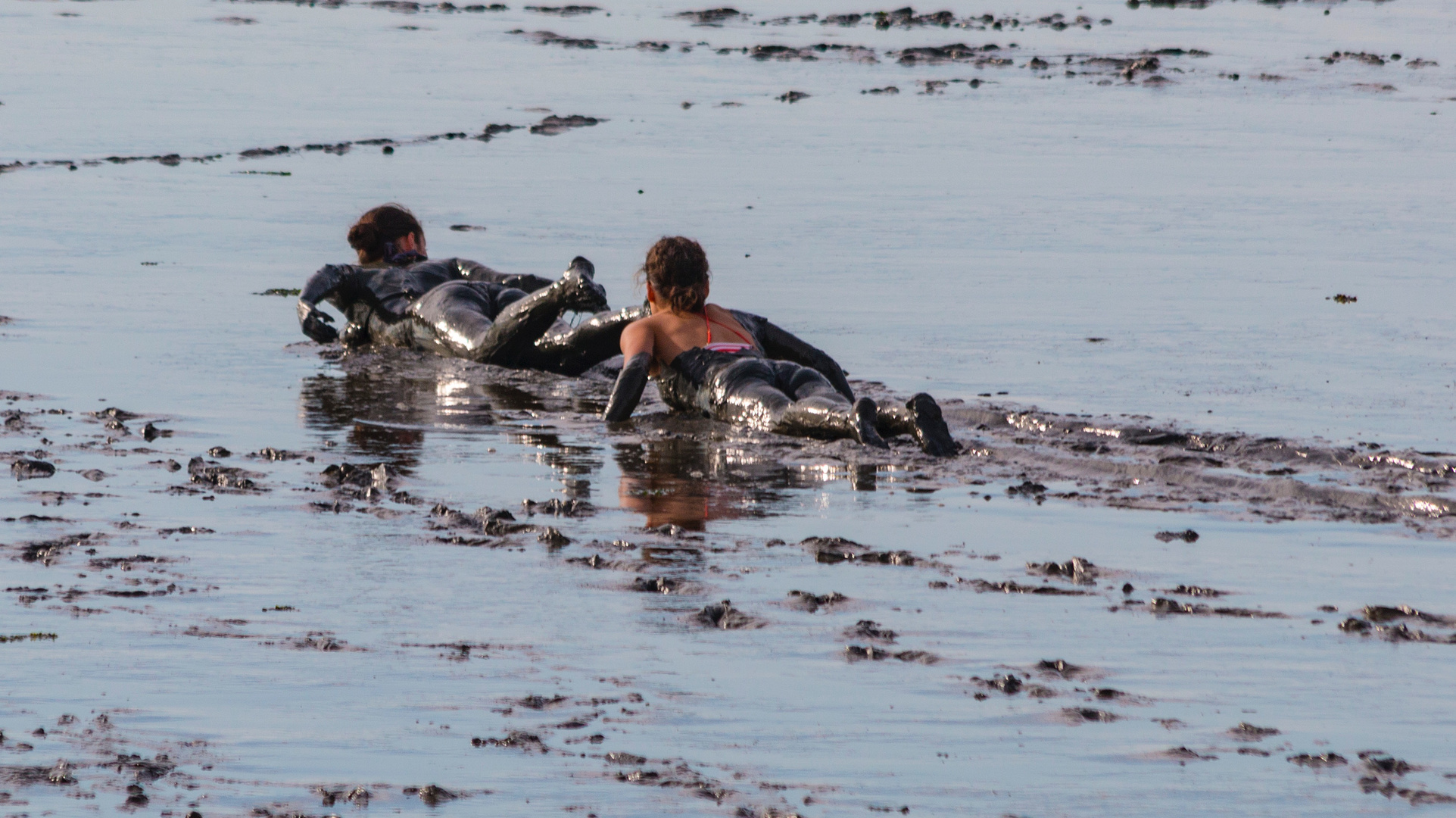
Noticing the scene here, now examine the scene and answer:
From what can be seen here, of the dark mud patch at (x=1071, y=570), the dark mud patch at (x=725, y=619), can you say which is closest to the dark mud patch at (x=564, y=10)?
the dark mud patch at (x=1071, y=570)

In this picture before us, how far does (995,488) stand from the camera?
7.67m

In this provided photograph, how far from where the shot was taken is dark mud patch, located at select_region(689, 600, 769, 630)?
5.55 meters

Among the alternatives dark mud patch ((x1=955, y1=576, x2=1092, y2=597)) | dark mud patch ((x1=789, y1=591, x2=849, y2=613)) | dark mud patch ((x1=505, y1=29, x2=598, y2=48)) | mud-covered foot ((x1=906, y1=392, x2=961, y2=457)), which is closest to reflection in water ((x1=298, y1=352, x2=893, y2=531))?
mud-covered foot ((x1=906, y1=392, x2=961, y2=457))

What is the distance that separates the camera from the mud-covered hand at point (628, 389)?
940cm

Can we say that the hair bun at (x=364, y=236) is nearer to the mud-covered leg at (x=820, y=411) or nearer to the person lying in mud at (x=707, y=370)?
the person lying in mud at (x=707, y=370)

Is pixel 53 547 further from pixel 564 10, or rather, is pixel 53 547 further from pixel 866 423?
pixel 564 10

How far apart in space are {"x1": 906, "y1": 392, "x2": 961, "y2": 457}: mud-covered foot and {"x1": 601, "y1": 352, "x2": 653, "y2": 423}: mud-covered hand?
165 cm

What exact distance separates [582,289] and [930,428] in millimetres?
2560

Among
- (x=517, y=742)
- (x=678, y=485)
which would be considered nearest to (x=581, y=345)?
(x=678, y=485)

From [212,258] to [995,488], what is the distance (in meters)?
8.78

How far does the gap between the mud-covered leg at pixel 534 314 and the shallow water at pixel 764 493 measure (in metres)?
0.29

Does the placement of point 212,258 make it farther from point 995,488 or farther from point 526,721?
point 526,721

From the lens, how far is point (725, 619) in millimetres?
5598

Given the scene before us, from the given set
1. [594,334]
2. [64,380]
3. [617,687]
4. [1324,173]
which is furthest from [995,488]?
[1324,173]
